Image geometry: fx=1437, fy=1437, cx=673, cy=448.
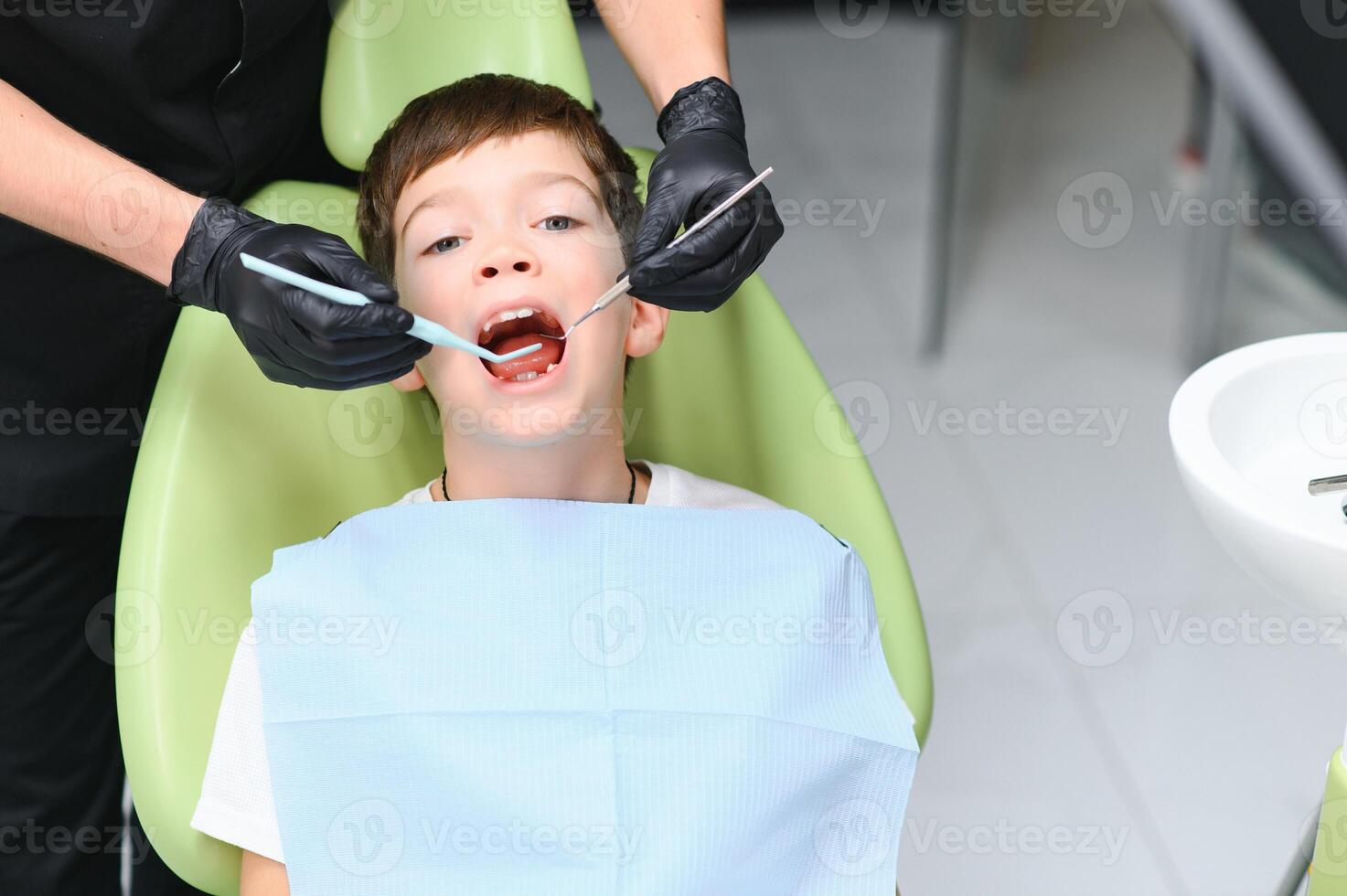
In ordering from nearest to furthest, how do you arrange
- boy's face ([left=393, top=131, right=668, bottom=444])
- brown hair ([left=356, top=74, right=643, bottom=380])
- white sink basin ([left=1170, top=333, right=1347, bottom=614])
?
white sink basin ([left=1170, top=333, right=1347, bottom=614])
boy's face ([left=393, top=131, right=668, bottom=444])
brown hair ([left=356, top=74, right=643, bottom=380])

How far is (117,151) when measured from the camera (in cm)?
142

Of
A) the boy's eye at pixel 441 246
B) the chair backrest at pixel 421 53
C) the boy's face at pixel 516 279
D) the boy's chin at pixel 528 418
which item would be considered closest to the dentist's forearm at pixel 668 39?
the chair backrest at pixel 421 53

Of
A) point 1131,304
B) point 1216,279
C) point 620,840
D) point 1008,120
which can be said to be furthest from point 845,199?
point 620,840

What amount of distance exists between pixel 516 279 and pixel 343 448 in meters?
0.32

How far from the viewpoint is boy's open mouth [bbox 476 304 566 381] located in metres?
1.28

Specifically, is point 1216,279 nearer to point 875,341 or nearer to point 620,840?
point 875,341


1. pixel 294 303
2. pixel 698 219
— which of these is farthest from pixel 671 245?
pixel 294 303

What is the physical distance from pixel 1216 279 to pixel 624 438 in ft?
4.97

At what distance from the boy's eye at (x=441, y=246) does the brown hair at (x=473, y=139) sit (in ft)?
0.21

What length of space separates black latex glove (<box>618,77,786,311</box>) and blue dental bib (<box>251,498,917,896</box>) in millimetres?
209

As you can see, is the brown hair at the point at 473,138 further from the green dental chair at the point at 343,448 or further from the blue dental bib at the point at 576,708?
the blue dental bib at the point at 576,708

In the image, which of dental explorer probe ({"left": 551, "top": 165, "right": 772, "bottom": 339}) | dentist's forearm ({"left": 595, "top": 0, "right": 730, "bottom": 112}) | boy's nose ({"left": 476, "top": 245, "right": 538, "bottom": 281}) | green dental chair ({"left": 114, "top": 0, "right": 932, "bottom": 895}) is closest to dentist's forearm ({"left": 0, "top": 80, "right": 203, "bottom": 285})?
green dental chair ({"left": 114, "top": 0, "right": 932, "bottom": 895})

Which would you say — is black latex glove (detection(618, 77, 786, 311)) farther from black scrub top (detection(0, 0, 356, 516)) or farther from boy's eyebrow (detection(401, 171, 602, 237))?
black scrub top (detection(0, 0, 356, 516))

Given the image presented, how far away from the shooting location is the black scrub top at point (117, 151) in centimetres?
132
